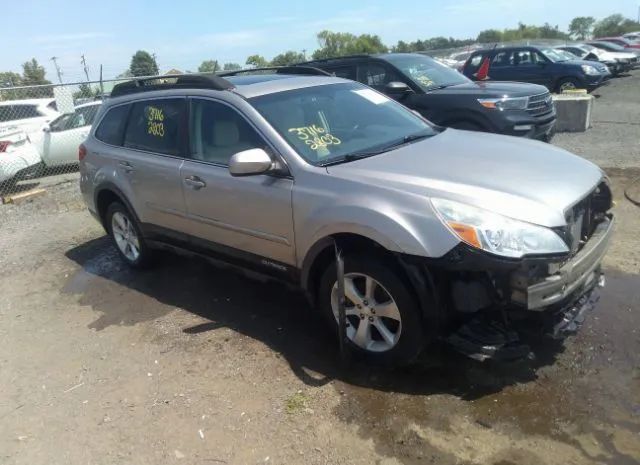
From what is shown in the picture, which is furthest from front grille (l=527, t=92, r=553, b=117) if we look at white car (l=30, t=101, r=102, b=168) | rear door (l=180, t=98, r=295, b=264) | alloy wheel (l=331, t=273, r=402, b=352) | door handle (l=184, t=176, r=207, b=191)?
white car (l=30, t=101, r=102, b=168)

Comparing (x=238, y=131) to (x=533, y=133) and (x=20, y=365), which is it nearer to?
(x=20, y=365)

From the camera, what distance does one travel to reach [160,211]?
15.7ft

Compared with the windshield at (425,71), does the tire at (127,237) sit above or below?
below

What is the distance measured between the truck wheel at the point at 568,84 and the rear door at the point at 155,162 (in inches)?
571

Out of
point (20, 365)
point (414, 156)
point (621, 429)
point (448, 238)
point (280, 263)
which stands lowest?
point (20, 365)

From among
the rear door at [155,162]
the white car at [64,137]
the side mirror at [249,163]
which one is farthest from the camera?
the white car at [64,137]

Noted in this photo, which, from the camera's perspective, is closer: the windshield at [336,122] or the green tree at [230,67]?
the windshield at [336,122]

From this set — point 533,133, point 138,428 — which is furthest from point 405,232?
point 533,133

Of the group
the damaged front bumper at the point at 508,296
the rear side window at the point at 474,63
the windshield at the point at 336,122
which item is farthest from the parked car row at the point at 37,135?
the rear side window at the point at 474,63

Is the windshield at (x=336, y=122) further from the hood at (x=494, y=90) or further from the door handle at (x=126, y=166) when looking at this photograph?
the hood at (x=494, y=90)

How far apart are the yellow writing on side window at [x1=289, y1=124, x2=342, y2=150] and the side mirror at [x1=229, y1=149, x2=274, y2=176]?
1.16ft

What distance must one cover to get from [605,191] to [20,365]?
14.3 feet

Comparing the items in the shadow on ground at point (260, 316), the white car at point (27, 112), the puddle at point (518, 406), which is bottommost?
the shadow on ground at point (260, 316)

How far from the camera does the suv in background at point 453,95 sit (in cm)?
757
